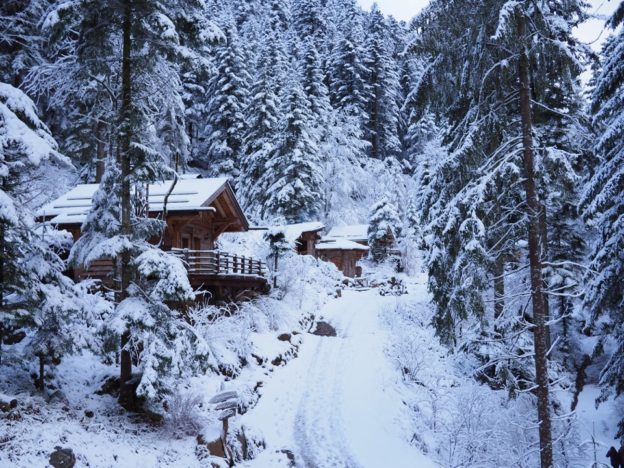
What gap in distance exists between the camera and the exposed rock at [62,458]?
7484 millimetres

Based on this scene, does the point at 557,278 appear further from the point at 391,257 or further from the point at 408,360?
the point at 391,257

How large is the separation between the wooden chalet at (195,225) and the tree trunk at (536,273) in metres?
12.0

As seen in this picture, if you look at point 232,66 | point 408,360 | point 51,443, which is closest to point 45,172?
point 51,443

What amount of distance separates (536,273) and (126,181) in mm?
9143

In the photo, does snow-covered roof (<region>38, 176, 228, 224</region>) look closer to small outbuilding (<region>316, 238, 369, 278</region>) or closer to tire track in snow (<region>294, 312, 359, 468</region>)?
tire track in snow (<region>294, 312, 359, 468</region>)

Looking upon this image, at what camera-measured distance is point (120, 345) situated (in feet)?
32.0

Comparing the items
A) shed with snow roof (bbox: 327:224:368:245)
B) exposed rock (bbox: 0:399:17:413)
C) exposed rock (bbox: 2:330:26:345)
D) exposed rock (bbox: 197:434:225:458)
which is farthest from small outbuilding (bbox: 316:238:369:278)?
exposed rock (bbox: 0:399:17:413)

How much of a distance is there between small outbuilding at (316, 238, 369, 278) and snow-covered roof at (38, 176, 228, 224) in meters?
22.0

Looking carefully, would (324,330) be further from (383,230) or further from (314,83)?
(314,83)

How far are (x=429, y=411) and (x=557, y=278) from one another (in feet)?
36.2

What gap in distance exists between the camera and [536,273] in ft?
30.6

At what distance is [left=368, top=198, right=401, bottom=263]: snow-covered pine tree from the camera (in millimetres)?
44625

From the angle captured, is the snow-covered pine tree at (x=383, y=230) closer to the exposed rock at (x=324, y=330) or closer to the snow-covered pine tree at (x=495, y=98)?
the exposed rock at (x=324, y=330)

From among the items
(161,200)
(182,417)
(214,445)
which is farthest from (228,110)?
(214,445)
